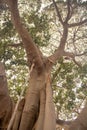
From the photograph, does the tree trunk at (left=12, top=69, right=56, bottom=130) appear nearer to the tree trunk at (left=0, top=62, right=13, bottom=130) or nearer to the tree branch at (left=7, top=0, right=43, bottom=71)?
the tree trunk at (left=0, top=62, right=13, bottom=130)

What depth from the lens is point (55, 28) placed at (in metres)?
6.89

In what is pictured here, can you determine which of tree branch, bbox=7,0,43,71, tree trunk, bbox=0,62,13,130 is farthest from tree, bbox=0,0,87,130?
tree trunk, bbox=0,62,13,130

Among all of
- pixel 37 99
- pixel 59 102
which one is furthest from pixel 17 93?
pixel 37 99

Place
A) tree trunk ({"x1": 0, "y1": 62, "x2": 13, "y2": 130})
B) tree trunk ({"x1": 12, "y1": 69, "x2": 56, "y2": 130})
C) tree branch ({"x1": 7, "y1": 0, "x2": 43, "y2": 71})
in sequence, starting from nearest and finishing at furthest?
1. tree trunk ({"x1": 0, "y1": 62, "x2": 13, "y2": 130})
2. tree trunk ({"x1": 12, "y1": 69, "x2": 56, "y2": 130})
3. tree branch ({"x1": 7, "y1": 0, "x2": 43, "y2": 71})

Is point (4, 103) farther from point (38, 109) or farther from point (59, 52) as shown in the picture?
point (59, 52)

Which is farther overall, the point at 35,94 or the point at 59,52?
the point at 59,52

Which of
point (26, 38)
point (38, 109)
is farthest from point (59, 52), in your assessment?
point (38, 109)

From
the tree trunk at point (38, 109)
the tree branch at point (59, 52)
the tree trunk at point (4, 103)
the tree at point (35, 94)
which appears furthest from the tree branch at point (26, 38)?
the tree trunk at point (4, 103)

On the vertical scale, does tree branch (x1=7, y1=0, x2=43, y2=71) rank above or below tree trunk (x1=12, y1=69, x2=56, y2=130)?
above

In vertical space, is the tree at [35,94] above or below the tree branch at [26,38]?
below

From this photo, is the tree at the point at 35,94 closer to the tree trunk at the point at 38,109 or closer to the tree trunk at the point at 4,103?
the tree trunk at the point at 38,109

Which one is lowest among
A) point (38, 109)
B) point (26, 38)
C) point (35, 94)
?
point (38, 109)

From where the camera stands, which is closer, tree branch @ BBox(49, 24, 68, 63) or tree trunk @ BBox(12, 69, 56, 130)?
tree trunk @ BBox(12, 69, 56, 130)

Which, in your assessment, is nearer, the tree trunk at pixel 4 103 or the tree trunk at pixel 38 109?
the tree trunk at pixel 4 103
